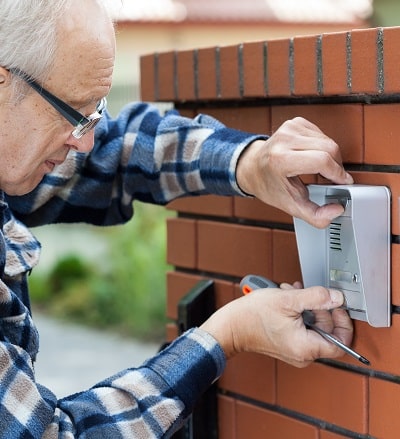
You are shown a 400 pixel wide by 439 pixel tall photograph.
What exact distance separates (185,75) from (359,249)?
78 cm

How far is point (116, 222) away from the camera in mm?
2398

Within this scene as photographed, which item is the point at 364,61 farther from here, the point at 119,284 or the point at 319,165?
the point at 119,284

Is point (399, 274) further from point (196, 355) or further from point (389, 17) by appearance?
Result: point (389, 17)

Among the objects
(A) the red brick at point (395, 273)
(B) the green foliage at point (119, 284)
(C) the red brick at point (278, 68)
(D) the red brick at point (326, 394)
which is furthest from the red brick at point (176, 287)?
(B) the green foliage at point (119, 284)

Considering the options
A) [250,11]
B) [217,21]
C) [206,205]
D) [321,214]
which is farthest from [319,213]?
[250,11]

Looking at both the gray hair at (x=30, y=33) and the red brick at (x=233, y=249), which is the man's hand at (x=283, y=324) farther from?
the gray hair at (x=30, y=33)

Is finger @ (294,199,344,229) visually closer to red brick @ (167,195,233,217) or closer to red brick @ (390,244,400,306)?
red brick @ (390,244,400,306)

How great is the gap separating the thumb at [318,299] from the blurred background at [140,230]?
12.9 ft

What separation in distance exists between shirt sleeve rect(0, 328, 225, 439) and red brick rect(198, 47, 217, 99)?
618mm

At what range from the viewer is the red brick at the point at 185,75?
7.43 feet

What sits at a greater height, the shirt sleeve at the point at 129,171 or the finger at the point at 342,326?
the shirt sleeve at the point at 129,171

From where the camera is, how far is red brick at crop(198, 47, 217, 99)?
7.17 feet

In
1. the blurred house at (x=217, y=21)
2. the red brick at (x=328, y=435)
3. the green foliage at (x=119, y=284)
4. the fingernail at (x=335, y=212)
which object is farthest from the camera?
the blurred house at (x=217, y=21)

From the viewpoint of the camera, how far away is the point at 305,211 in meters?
1.79
